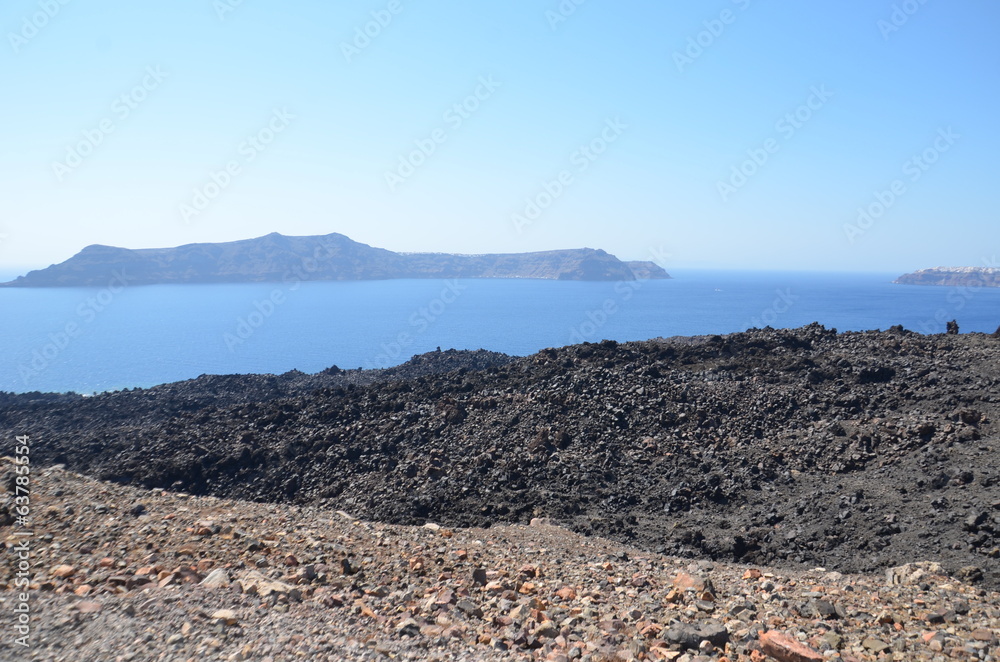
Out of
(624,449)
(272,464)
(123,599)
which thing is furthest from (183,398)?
(123,599)

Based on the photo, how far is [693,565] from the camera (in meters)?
7.87

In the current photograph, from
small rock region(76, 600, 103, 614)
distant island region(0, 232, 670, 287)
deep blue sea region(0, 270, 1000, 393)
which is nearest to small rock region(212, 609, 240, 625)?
small rock region(76, 600, 103, 614)

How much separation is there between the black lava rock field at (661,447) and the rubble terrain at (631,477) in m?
0.05

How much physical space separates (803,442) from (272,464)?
11003mm

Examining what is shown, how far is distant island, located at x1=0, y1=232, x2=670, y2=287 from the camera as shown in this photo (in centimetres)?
11225

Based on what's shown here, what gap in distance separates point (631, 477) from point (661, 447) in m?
1.17

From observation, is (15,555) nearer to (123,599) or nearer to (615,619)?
(123,599)

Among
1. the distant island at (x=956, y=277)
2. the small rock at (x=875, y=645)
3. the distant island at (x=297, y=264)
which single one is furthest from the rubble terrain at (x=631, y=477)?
the distant island at (x=956, y=277)

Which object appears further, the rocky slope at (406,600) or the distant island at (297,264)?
the distant island at (297,264)

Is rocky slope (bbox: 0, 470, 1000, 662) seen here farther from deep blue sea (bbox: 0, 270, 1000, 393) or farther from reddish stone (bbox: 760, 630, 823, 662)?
deep blue sea (bbox: 0, 270, 1000, 393)

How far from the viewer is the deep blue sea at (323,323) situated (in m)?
39.6

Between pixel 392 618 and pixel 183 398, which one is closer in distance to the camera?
pixel 392 618

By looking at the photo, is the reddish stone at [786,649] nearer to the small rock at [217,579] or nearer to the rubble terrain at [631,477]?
the rubble terrain at [631,477]

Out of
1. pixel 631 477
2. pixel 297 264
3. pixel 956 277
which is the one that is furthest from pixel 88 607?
pixel 956 277
